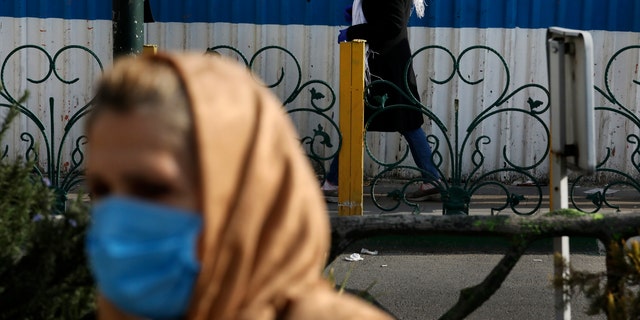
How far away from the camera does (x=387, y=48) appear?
759 centimetres

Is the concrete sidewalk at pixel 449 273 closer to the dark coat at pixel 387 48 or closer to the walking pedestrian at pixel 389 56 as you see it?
the walking pedestrian at pixel 389 56

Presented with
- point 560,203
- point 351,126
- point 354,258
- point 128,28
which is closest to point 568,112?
point 560,203

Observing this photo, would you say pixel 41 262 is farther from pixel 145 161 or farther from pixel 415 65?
pixel 415 65

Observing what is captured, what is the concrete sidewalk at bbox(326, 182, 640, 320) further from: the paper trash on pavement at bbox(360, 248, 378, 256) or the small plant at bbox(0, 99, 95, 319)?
the small plant at bbox(0, 99, 95, 319)

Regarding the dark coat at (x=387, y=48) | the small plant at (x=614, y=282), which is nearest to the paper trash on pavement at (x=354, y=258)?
the dark coat at (x=387, y=48)

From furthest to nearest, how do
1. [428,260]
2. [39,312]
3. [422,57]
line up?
[422,57], [428,260], [39,312]

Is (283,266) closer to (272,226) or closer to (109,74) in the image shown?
(272,226)

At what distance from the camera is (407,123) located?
757cm

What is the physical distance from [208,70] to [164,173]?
19 centimetres

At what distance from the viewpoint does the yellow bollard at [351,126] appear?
21.6 ft

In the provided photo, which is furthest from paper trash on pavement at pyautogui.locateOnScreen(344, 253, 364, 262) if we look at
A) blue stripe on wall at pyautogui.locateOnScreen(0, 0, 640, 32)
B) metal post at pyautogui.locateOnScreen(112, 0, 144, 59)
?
blue stripe on wall at pyautogui.locateOnScreen(0, 0, 640, 32)

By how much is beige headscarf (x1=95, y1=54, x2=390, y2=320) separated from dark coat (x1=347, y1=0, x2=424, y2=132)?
19.1ft

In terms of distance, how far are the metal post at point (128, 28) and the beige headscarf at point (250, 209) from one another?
13.0 ft

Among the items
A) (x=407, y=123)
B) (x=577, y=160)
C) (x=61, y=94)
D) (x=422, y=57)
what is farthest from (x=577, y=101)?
(x=61, y=94)
